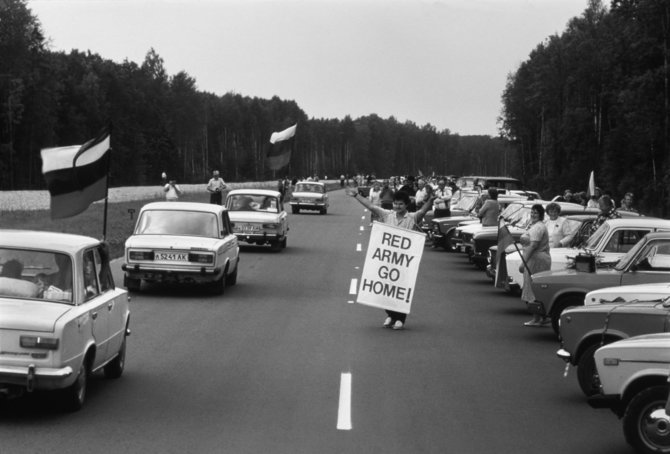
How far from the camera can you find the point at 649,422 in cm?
712

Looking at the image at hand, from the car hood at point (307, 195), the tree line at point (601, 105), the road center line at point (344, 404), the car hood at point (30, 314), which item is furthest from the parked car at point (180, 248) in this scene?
the tree line at point (601, 105)

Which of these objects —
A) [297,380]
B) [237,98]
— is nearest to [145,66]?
[237,98]

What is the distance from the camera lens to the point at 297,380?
10422 millimetres

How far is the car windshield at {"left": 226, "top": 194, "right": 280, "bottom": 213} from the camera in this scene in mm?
29016

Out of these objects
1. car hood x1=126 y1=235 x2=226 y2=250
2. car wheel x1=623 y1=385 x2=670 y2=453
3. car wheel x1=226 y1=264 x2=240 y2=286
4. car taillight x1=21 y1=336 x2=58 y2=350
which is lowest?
car wheel x1=226 y1=264 x2=240 y2=286

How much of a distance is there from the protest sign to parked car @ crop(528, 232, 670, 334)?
1684 mm

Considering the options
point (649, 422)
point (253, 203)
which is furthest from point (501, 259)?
point (253, 203)

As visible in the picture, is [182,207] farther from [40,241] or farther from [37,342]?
[37,342]

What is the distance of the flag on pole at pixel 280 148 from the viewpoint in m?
47.6

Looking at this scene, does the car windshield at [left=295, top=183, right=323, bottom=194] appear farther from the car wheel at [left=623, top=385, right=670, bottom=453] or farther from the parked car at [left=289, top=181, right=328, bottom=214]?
the car wheel at [left=623, top=385, right=670, bottom=453]

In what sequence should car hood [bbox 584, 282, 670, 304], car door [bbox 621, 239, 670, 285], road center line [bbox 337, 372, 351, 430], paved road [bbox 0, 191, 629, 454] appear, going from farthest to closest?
car door [bbox 621, 239, 670, 285] < car hood [bbox 584, 282, 670, 304] < road center line [bbox 337, 372, 351, 430] < paved road [bbox 0, 191, 629, 454]

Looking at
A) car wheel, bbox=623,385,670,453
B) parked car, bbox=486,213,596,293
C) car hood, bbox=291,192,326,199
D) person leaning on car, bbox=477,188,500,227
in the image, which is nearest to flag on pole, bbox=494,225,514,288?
parked car, bbox=486,213,596,293

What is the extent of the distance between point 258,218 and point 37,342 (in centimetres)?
2043

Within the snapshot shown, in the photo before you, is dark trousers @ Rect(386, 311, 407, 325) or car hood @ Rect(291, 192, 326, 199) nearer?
dark trousers @ Rect(386, 311, 407, 325)
